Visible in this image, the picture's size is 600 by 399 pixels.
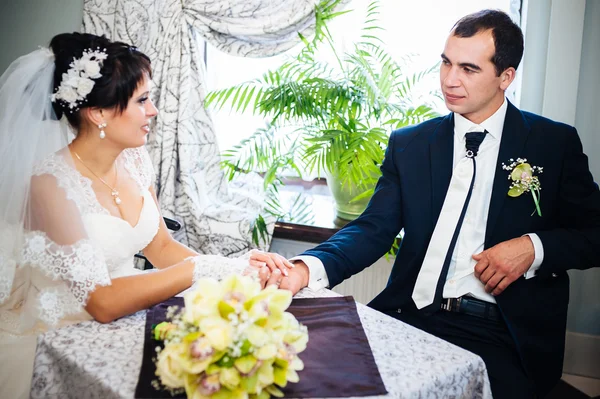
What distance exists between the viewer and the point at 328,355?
136 centimetres

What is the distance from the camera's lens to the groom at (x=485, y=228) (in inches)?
76.0

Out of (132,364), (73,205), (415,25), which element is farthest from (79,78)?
(415,25)

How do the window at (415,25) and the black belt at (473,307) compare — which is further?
the window at (415,25)

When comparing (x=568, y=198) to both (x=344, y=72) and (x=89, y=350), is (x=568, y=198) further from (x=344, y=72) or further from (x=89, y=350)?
(x=89, y=350)

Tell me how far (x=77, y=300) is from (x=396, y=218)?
1.21m

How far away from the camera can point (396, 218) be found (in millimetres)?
2242

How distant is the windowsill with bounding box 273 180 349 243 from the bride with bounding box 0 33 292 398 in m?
1.10

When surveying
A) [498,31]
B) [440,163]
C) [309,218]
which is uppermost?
[498,31]

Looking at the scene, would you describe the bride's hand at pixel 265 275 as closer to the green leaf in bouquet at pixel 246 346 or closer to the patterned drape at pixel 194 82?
the green leaf in bouquet at pixel 246 346

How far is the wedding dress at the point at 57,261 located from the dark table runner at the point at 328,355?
273 millimetres

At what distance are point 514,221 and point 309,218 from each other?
4.97 ft

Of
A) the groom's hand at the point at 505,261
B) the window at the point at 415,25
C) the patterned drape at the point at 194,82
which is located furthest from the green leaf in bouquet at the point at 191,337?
the window at the point at 415,25

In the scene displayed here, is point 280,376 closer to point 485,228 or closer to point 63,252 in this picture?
point 63,252

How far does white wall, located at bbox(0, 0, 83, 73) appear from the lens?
366 centimetres
